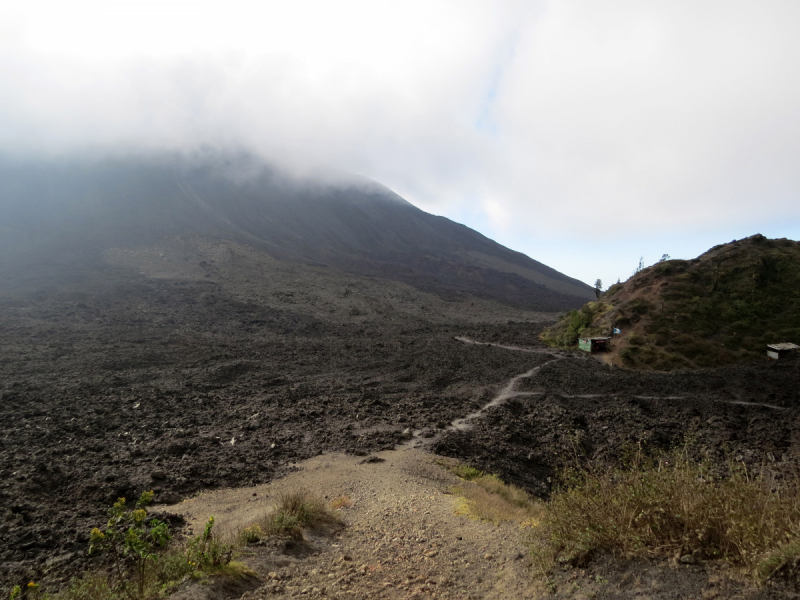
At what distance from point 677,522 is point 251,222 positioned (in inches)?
2724

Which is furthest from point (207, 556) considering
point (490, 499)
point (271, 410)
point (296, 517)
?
point (271, 410)

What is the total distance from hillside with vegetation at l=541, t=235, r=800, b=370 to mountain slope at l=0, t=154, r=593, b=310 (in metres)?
25.8

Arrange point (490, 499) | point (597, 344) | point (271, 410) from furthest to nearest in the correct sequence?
point (597, 344)
point (271, 410)
point (490, 499)

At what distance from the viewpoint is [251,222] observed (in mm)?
67125

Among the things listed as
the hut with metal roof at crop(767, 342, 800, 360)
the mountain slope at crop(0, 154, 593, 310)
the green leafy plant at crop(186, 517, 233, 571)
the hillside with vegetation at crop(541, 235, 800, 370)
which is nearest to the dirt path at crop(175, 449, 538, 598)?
the green leafy plant at crop(186, 517, 233, 571)

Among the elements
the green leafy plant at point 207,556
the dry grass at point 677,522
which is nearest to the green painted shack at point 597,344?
the dry grass at point 677,522

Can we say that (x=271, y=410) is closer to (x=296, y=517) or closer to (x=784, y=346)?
(x=296, y=517)

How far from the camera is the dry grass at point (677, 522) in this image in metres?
3.10

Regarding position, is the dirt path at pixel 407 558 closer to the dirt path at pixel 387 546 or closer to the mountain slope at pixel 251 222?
the dirt path at pixel 387 546

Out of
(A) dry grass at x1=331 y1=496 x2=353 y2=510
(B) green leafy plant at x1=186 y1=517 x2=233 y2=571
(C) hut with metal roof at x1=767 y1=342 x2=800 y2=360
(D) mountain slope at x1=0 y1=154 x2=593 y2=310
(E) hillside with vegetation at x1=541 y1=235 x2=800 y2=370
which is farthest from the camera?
(D) mountain slope at x1=0 y1=154 x2=593 y2=310

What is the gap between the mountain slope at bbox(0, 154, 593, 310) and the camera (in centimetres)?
5116

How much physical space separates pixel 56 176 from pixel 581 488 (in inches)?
3085

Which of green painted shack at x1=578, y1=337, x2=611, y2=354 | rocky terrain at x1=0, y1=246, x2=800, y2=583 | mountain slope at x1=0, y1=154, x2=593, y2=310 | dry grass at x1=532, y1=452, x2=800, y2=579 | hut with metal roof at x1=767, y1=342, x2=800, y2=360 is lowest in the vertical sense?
rocky terrain at x1=0, y1=246, x2=800, y2=583

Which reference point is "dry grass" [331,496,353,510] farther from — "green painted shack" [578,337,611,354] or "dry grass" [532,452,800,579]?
"green painted shack" [578,337,611,354]
